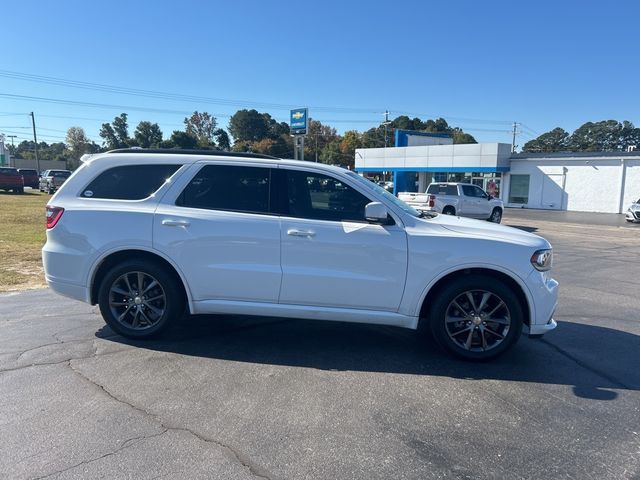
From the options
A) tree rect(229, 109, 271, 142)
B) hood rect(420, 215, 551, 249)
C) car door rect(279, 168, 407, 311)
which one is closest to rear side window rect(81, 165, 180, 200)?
car door rect(279, 168, 407, 311)

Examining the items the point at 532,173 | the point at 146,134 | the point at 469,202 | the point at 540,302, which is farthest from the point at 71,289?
the point at 146,134

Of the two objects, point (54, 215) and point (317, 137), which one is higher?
point (317, 137)

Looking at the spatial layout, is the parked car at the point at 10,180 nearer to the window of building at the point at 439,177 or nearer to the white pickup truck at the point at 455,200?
the white pickup truck at the point at 455,200

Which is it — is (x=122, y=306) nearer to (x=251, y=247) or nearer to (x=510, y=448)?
(x=251, y=247)

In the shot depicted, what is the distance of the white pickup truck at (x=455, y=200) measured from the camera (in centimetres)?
1983

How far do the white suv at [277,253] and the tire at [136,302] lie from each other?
0.01m

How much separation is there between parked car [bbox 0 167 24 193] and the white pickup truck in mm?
26559

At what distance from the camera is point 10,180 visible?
101ft

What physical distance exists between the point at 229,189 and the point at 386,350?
2355mm

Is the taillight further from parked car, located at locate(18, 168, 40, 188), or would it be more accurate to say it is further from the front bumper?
parked car, located at locate(18, 168, 40, 188)

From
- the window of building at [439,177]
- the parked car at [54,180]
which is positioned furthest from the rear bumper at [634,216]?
the parked car at [54,180]

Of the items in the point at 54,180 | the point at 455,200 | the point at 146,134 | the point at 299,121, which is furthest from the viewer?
the point at 146,134

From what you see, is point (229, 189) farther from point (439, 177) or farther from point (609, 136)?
point (609, 136)

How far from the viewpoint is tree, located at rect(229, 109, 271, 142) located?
106 metres
